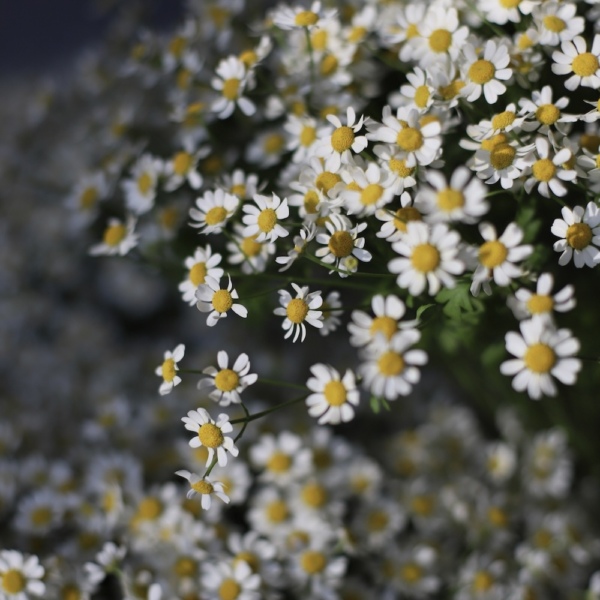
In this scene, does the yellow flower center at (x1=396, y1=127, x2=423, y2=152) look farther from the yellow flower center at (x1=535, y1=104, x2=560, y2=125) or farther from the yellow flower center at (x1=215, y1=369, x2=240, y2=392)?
the yellow flower center at (x1=215, y1=369, x2=240, y2=392)

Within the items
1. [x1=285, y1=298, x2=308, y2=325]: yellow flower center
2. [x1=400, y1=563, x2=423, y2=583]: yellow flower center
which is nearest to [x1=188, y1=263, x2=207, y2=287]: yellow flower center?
[x1=285, y1=298, x2=308, y2=325]: yellow flower center

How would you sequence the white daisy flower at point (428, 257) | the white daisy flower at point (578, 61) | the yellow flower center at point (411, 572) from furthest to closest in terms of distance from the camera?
the yellow flower center at point (411, 572), the white daisy flower at point (578, 61), the white daisy flower at point (428, 257)

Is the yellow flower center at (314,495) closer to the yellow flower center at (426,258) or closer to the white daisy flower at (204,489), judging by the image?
the white daisy flower at (204,489)

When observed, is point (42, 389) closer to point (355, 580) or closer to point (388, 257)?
point (355, 580)

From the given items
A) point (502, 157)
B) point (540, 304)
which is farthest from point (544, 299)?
point (502, 157)

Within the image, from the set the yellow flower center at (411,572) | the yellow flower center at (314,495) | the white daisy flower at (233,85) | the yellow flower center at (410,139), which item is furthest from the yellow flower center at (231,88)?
the yellow flower center at (411,572)

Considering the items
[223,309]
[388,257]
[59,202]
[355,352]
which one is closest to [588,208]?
[388,257]
